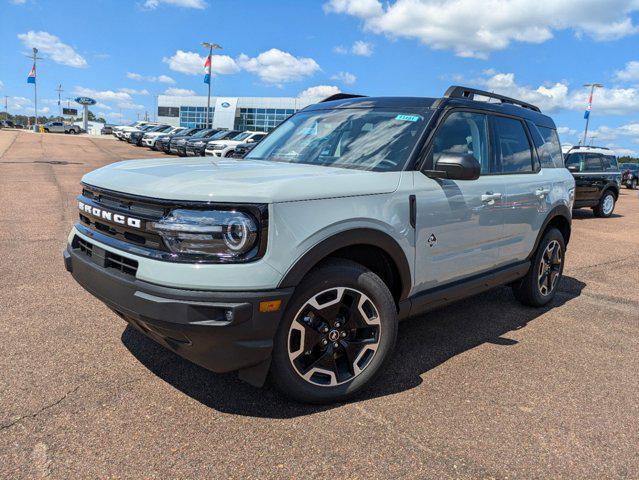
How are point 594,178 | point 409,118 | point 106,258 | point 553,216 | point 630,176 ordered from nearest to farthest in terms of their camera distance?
point 106,258, point 409,118, point 553,216, point 594,178, point 630,176

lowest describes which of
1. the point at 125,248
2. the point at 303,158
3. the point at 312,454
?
the point at 312,454

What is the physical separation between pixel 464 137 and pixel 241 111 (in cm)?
7627

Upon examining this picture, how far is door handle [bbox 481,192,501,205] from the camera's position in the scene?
377 centimetres

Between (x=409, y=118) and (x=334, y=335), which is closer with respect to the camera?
(x=334, y=335)

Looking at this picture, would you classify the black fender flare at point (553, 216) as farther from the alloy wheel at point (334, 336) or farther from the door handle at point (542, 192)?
the alloy wheel at point (334, 336)

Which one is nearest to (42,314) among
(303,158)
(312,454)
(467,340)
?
(303,158)

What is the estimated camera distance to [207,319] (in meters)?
2.36

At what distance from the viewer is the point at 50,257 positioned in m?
5.74

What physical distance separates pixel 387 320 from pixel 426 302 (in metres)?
0.49

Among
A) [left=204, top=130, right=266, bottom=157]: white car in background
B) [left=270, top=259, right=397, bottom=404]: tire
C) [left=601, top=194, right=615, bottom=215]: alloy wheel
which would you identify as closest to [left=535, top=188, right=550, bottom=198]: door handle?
[left=270, top=259, right=397, bottom=404]: tire

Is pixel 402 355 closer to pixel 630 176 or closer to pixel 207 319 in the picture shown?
pixel 207 319

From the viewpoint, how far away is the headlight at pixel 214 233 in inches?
94.3

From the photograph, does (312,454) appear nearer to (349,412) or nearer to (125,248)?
(349,412)

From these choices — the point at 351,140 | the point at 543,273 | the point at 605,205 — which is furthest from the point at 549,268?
the point at 605,205
